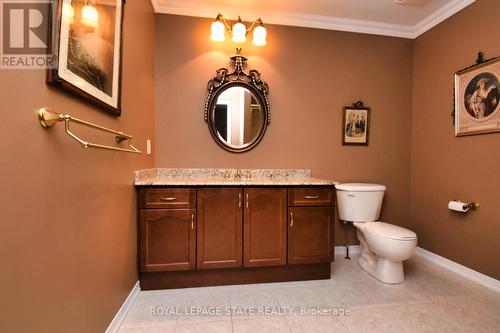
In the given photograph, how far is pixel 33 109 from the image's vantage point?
0.77 meters

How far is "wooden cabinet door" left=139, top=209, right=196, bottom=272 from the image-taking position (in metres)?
1.78

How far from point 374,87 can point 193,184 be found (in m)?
2.24

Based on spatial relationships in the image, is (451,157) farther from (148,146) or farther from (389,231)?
(148,146)

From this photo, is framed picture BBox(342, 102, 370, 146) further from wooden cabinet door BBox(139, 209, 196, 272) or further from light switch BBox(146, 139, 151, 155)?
light switch BBox(146, 139, 151, 155)

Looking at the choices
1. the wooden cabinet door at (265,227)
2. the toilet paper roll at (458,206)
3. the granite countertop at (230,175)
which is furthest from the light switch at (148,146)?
the toilet paper roll at (458,206)

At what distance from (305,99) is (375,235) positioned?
1.47 metres

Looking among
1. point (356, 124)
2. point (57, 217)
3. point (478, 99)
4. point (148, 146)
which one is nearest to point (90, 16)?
point (57, 217)

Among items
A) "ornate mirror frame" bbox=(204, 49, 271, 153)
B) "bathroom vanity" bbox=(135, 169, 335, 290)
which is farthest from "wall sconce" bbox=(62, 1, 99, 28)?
"ornate mirror frame" bbox=(204, 49, 271, 153)

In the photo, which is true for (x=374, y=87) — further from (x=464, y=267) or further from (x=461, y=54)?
(x=464, y=267)

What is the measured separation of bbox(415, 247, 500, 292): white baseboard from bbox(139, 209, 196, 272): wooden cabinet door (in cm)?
237

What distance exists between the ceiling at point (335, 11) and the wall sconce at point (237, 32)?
146mm

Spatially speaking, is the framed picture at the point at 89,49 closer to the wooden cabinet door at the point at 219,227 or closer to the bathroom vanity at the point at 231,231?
the bathroom vanity at the point at 231,231

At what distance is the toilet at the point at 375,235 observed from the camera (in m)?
1.84

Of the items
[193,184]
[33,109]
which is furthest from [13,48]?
[193,184]
